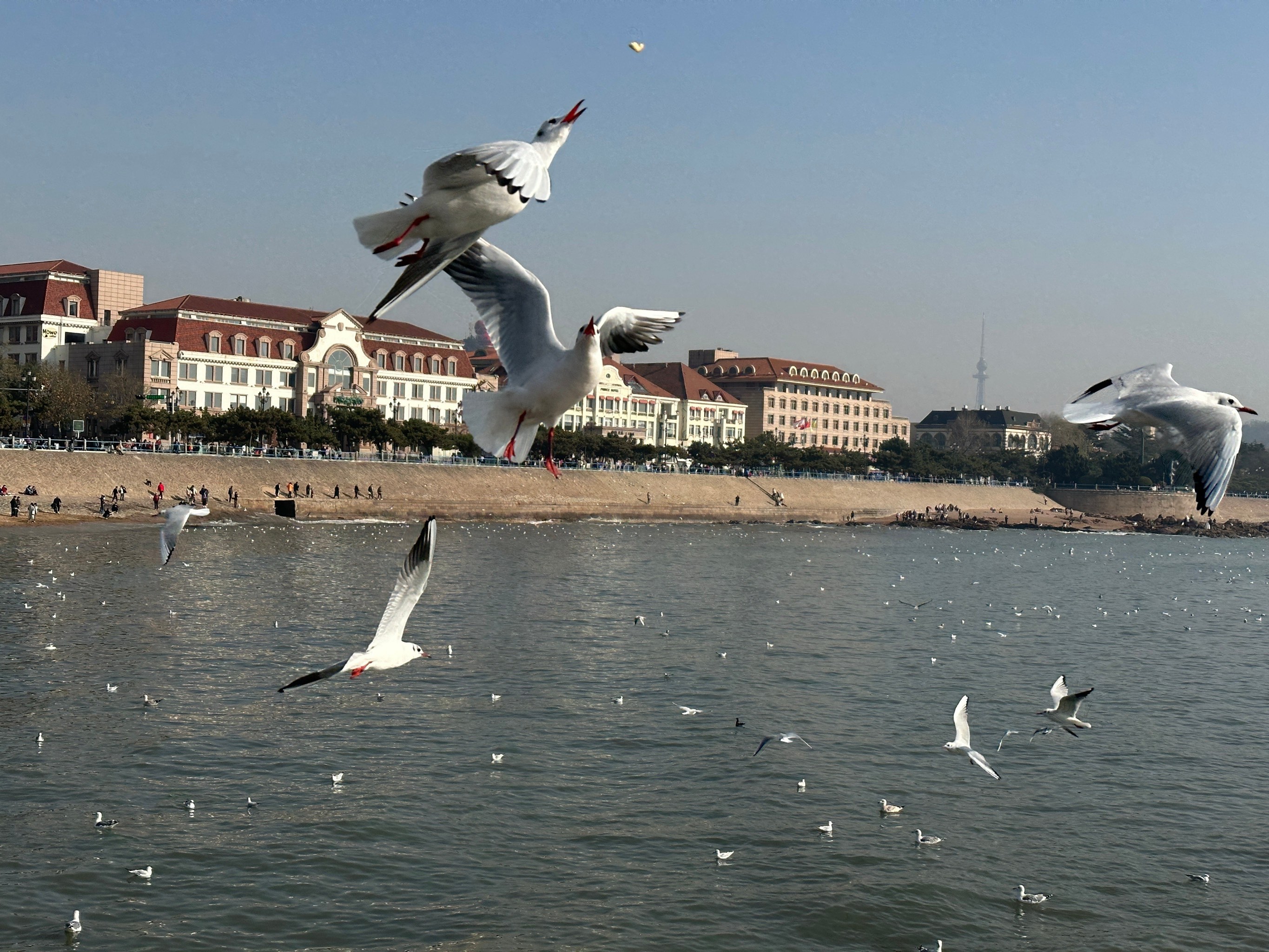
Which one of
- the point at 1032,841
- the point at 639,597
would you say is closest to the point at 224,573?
the point at 639,597

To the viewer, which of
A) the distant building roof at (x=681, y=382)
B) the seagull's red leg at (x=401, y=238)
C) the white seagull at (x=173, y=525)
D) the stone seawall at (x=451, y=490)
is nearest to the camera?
the seagull's red leg at (x=401, y=238)

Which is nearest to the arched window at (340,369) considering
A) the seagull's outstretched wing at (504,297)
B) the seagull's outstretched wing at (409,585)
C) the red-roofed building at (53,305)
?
the red-roofed building at (53,305)

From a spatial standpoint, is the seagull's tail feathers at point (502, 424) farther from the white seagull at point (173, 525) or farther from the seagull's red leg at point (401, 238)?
the white seagull at point (173, 525)

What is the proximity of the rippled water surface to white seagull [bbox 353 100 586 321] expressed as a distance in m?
11.3

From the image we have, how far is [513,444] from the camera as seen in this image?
18.6 feet

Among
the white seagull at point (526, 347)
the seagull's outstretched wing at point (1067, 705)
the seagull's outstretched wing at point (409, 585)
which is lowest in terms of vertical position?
the seagull's outstretched wing at point (1067, 705)

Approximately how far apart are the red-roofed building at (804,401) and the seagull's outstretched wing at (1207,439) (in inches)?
5817

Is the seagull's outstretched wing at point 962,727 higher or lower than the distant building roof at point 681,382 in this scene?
lower

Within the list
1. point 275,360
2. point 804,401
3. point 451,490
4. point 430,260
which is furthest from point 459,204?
point 804,401

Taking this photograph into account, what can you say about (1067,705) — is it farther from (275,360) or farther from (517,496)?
(275,360)

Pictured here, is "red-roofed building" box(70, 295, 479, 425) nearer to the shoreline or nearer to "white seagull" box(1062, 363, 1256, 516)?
the shoreline

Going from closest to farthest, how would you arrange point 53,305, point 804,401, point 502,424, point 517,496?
point 502,424, point 517,496, point 53,305, point 804,401

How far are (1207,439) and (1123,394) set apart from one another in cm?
56

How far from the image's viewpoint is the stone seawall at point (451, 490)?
6606 centimetres
